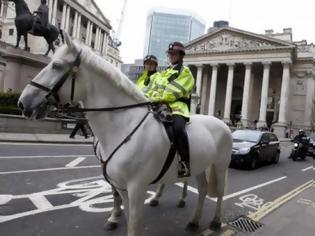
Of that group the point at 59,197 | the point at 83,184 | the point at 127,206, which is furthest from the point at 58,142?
the point at 127,206

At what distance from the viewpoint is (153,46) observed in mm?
115125

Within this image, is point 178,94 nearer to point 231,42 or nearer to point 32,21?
point 32,21

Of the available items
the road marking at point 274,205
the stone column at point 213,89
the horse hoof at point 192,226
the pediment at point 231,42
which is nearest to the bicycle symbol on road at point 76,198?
the horse hoof at point 192,226

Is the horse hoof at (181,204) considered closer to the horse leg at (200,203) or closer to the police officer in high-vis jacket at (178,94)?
the horse leg at (200,203)

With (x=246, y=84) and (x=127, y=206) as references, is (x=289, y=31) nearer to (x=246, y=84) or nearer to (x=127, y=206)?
(x=246, y=84)

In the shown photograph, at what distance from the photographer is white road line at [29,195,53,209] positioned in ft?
19.3

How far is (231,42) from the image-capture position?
216 ft

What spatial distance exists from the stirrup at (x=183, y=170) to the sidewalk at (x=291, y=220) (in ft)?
6.41

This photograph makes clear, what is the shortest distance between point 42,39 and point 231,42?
34.0 m

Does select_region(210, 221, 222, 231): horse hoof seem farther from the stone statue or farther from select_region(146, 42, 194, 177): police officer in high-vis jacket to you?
the stone statue

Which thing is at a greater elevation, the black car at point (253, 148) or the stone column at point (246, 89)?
the stone column at point (246, 89)

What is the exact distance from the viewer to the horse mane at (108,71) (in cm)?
358

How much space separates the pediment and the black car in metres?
45.7

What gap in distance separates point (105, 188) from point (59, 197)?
4.56 ft
